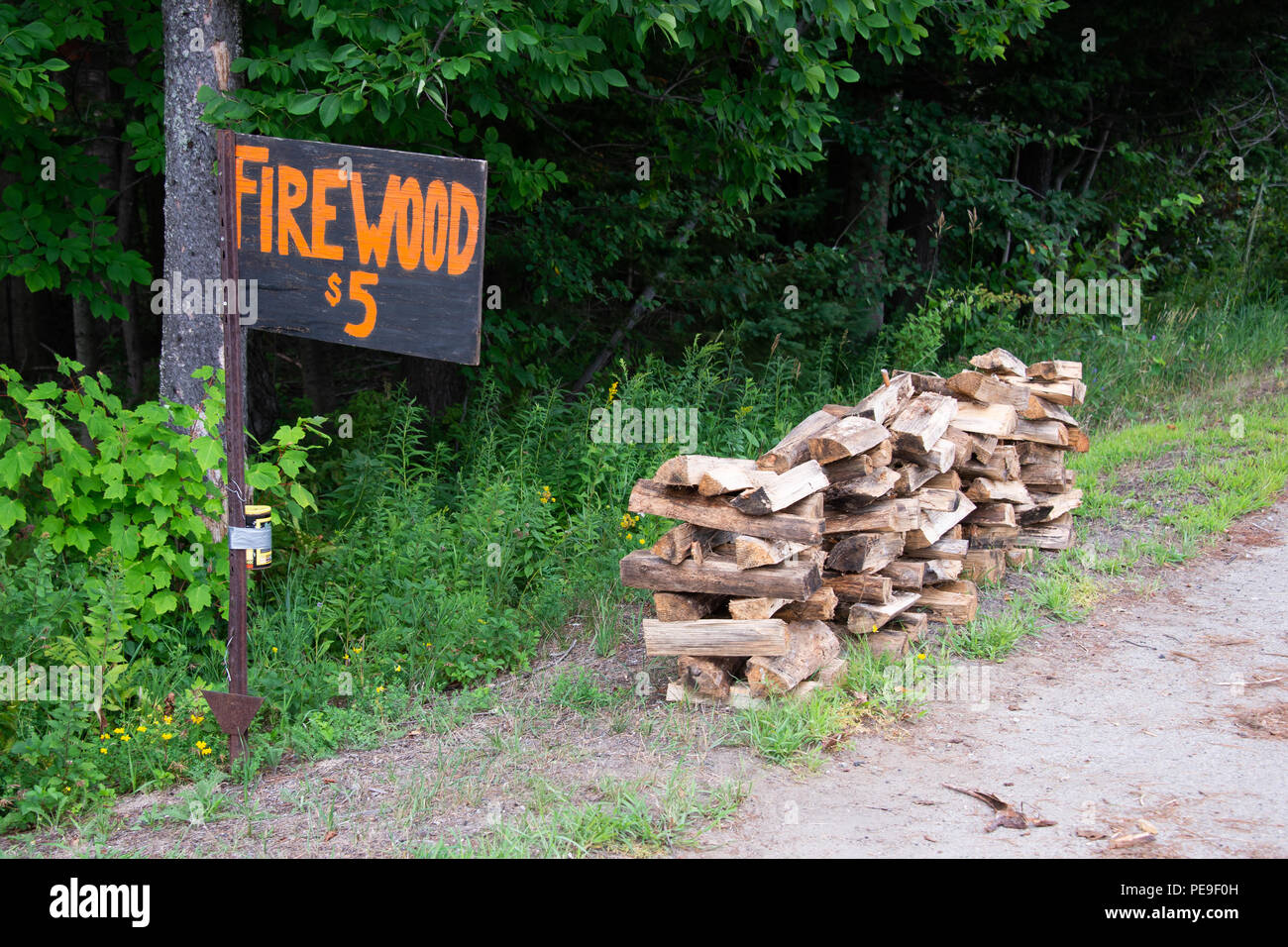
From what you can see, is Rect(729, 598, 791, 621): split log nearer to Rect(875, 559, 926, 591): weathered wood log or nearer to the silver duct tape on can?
Rect(875, 559, 926, 591): weathered wood log

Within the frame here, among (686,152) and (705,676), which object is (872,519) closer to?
(705,676)

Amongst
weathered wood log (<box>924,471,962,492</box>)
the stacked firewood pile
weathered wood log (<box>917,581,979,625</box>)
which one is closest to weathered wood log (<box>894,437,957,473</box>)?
the stacked firewood pile

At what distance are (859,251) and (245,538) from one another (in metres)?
8.02

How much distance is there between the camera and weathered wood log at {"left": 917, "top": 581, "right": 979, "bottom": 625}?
222 inches

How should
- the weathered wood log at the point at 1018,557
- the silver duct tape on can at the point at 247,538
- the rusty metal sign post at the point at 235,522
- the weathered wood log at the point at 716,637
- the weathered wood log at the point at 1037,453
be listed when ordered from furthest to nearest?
1. the weathered wood log at the point at 1037,453
2. the weathered wood log at the point at 1018,557
3. the weathered wood log at the point at 716,637
4. the silver duct tape on can at the point at 247,538
5. the rusty metal sign post at the point at 235,522

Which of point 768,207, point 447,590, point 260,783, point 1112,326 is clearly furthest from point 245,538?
point 1112,326

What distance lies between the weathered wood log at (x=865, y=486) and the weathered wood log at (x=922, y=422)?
1.10ft

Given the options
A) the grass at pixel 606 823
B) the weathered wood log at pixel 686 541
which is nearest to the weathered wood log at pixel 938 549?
the weathered wood log at pixel 686 541

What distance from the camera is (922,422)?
220 inches

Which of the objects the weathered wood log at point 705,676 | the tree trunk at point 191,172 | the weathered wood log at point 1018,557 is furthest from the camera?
the weathered wood log at point 1018,557

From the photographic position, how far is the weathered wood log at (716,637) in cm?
450

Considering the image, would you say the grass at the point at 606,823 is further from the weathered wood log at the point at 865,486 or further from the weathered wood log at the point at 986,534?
the weathered wood log at the point at 986,534

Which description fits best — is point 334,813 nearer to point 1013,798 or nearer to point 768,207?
point 1013,798

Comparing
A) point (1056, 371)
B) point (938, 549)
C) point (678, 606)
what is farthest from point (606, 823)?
point (1056, 371)
